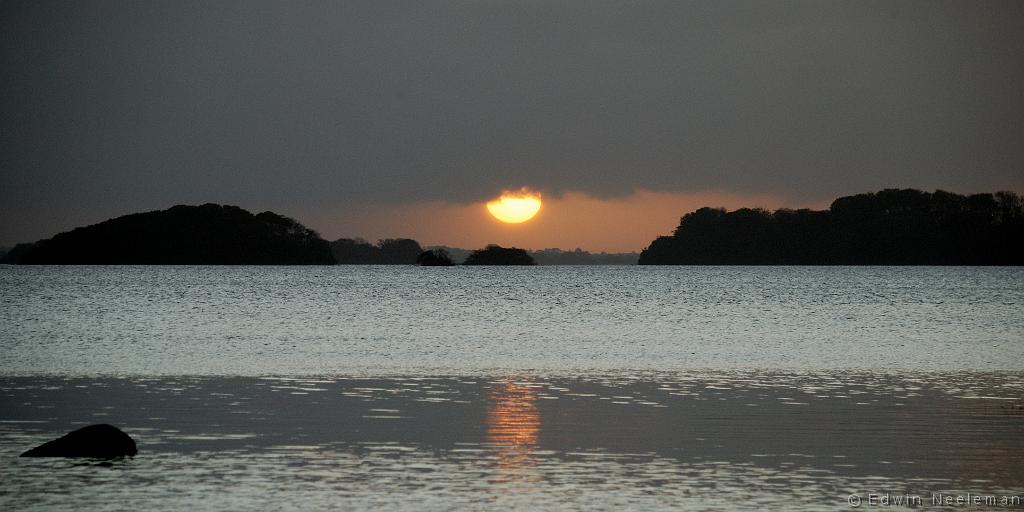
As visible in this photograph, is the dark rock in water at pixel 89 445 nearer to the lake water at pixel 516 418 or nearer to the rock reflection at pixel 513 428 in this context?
the lake water at pixel 516 418

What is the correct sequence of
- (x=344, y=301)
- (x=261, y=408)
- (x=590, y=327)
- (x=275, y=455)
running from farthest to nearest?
(x=344, y=301) → (x=590, y=327) → (x=261, y=408) → (x=275, y=455)

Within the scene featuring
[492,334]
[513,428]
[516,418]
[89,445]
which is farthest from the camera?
[492,334]

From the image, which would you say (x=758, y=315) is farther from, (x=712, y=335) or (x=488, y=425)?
(x=488, y=425)

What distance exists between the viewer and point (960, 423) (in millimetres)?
26797

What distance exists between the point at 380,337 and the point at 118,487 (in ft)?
150

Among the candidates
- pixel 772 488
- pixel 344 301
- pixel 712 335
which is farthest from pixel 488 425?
pixel 344 301

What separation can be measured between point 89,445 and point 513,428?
29.2 feet

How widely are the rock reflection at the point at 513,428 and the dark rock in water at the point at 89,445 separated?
274 inches

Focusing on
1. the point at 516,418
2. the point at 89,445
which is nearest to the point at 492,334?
the point at 516,418

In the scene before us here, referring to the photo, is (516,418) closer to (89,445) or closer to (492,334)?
(89,445)

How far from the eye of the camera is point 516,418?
27.9 metres

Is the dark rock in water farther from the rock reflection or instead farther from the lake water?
the rock reflection

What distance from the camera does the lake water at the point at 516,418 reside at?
751 inches

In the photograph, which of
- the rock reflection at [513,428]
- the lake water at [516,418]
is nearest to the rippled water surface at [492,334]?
the lake water at [516,418]
